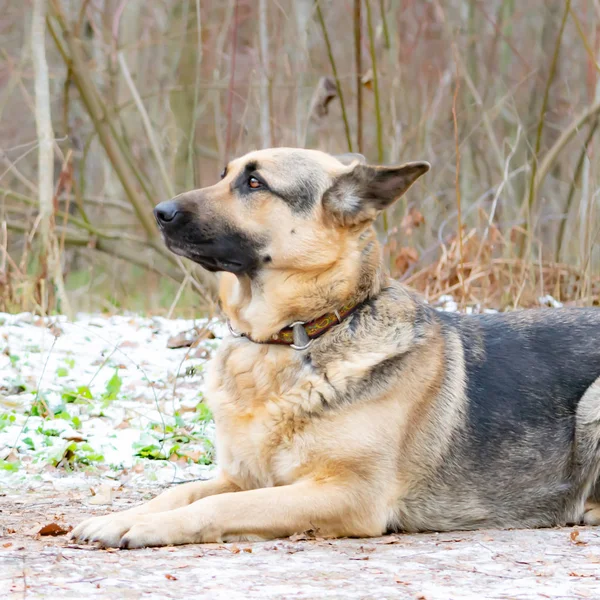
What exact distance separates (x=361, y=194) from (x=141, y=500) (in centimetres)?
185

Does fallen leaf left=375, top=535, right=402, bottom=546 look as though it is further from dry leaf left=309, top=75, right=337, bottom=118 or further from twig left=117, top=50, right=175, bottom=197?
twig left=117, top=50, right=175, bottom=197

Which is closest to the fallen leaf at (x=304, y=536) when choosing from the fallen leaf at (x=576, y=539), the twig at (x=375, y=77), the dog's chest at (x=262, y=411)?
the dog's chest at (x=262, y=411)

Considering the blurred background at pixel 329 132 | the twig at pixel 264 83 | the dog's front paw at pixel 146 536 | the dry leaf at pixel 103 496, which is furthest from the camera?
the twig at pixel 264 83

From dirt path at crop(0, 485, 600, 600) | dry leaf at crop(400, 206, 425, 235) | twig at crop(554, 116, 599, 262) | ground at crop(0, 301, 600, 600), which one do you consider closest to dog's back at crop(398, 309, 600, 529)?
ground at crop(0, 301, 600, 600)

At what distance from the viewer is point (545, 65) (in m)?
12.1

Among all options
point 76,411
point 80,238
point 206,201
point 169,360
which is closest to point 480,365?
point 206,201

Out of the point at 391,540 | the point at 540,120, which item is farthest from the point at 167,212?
the point at 540,120

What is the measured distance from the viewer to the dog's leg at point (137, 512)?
334 centimetres

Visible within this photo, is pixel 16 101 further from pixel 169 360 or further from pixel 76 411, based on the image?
pixel 76 411

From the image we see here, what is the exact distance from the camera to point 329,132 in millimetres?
10031

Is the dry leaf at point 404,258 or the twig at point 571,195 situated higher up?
the twig at point 571,195

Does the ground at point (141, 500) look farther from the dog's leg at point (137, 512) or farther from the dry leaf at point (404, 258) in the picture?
the dry leaf at point (404, 258)

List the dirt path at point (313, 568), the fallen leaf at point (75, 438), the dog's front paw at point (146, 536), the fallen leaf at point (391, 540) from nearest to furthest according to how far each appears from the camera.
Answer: the dirt path at point (313, 568), the dog's front paw at point (146, 536), the fallen leaf at point (391, 540), the fallen leaf at point (75, 438)

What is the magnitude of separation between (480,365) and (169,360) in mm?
3336
